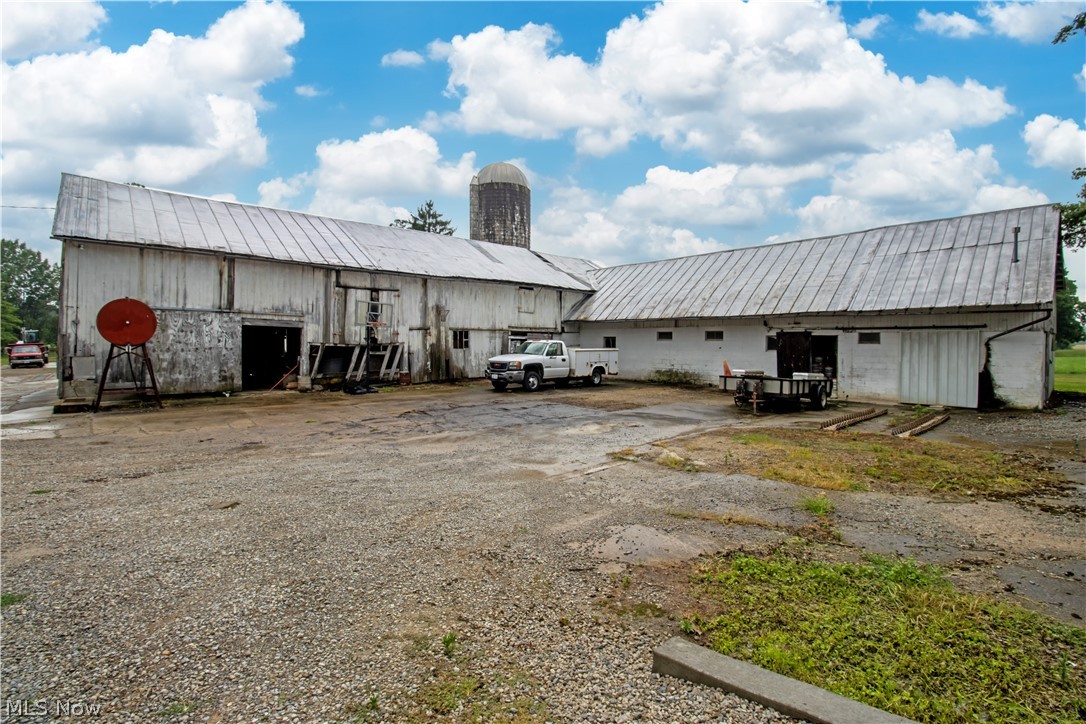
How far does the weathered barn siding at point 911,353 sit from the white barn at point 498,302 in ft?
0.14

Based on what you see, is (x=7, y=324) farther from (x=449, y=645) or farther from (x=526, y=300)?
(x=449, y=645)

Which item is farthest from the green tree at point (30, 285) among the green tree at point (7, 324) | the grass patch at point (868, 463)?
the grass patch at point (868, 463)

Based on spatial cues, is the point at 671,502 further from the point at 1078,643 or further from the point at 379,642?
the point at 379,642

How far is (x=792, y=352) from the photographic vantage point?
19.9 metres

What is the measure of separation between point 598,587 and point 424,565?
149 centimetres

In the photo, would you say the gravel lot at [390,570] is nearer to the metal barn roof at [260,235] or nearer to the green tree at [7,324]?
the metal barn roof at [260,235]

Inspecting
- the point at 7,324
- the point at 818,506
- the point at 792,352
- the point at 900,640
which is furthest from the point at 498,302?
the point at 7,324

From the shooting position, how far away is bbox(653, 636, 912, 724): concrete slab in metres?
2.59

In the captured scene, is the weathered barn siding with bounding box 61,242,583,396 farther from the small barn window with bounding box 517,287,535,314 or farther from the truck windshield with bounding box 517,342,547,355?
the truck windshield with bounding box 517,342,547,355

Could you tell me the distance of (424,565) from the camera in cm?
453

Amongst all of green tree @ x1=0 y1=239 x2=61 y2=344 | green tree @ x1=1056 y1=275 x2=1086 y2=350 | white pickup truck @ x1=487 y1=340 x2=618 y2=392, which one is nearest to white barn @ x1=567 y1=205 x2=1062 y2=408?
white pickup truck @ x1=487 y1=340 x2=618 y2=392

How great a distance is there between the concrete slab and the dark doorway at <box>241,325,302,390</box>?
20921 mm

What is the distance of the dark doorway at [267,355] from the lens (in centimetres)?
2159

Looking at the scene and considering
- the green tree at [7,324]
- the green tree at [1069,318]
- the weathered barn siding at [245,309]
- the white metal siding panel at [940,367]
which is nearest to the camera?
the white metal siding panel at [940,367]
